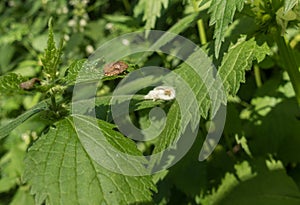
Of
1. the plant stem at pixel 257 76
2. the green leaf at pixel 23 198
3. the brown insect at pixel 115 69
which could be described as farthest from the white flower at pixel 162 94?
the green leaf at pixel 23 198

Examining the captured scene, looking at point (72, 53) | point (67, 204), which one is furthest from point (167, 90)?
point (72, 53)

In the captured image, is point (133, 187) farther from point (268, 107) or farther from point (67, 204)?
point (268, 107)

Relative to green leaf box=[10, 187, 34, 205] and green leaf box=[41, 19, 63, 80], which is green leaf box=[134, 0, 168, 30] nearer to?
green leaf box=[41, 19, 63, 80]

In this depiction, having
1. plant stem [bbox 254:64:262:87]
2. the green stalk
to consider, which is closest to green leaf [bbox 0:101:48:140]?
the green stalk

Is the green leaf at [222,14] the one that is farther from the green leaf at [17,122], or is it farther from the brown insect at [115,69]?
the green leaf at [17,122]

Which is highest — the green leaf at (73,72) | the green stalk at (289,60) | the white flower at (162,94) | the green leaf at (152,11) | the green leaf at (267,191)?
the green leaf at (152,11)

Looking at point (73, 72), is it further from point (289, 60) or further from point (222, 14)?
point (289, 60)
